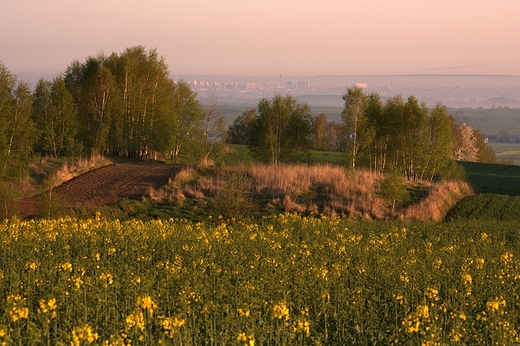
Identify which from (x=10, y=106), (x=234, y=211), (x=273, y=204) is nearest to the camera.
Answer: (x=234, y=211)

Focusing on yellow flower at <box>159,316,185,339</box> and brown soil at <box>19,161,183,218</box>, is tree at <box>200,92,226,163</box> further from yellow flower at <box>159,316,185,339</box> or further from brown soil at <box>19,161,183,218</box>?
yellow flower at <box>159,316,185,339</box>

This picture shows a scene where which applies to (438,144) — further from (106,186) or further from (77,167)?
(77,167)

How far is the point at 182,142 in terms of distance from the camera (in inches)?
2559

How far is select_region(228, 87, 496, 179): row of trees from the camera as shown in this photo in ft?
198

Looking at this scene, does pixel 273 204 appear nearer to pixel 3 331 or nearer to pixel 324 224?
pixel 324 224

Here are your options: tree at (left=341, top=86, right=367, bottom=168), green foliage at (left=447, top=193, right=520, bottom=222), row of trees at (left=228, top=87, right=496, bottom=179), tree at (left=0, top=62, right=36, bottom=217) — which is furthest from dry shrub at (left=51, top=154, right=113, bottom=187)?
green foliage at (left=447, top=193, right=520, bottom=222)

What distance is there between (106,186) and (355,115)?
27212 mm

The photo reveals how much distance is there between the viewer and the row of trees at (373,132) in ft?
198

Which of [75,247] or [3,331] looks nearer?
[3,331]

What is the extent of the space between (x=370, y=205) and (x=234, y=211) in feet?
33.3

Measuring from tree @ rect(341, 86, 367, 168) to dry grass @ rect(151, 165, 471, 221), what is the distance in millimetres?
12277

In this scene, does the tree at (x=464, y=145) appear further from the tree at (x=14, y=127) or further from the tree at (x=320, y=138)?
the tree at (x=14, y=127)

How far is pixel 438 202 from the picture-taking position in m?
43.3

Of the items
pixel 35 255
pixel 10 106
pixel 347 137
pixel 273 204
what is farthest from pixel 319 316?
pixel 347 137
